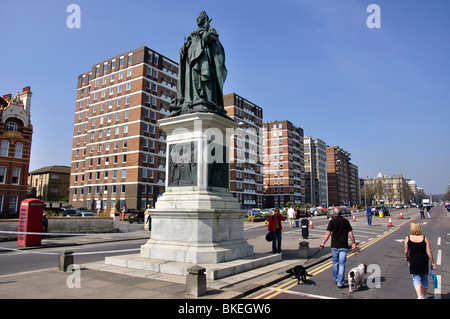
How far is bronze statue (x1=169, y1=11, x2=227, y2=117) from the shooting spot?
10125 millimetres

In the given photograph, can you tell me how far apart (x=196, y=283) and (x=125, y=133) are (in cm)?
5415

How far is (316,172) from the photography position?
386 ft

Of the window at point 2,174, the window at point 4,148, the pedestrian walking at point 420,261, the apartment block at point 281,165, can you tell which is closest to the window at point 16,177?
the window at point 2,174

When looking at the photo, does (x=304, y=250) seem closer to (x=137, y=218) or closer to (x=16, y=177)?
(x=137, y=218)

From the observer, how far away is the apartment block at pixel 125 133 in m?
55.0

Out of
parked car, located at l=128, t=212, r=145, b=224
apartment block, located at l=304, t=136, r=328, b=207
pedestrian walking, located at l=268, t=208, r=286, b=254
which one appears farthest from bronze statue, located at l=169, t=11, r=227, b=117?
apartment block, located at l=304, t=136, r=328, b=207

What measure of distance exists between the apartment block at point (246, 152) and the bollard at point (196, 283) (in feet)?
220

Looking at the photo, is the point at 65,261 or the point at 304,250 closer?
the point at 65,261

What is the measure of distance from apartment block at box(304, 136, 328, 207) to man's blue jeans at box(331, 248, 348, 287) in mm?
107175

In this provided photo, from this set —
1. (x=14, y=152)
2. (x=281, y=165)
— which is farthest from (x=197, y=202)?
(x=281, y=165)
